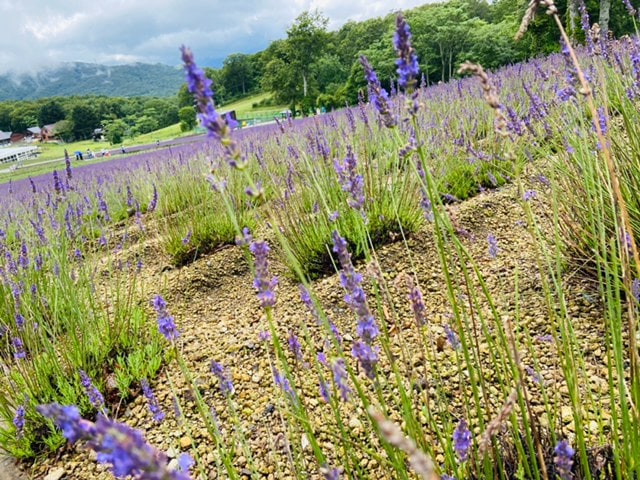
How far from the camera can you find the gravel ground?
1.48 m

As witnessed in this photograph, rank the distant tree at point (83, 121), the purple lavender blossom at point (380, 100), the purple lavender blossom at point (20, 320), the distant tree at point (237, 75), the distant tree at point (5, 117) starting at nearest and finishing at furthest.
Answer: the purple lavender blossom at point (380, 100) < the purple lavender blossom at point (20, 320) < the distant tree at point (83, 121) < the distant tree at point (237, 75) < the distant tree at point (5, 117)

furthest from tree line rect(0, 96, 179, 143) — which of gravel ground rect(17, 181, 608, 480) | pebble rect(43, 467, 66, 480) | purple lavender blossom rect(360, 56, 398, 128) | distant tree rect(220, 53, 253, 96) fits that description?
purple lavender blossom rect(360, 56, 398, 128)

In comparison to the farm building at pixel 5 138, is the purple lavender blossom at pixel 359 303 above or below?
below

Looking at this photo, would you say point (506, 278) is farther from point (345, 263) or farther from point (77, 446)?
point (77, 446)

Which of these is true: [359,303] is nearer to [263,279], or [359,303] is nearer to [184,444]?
[263,279]

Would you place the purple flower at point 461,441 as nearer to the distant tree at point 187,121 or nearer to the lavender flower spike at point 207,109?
the lavender flower spike at point 207,109

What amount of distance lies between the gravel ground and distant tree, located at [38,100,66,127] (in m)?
97.0

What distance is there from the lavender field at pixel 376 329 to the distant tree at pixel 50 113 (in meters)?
96.6

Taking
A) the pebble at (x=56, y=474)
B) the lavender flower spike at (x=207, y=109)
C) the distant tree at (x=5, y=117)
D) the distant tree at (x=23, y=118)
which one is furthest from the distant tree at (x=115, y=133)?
the lavender flower spike at (x=207, y=109)

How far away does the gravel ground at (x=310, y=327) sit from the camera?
1.48m

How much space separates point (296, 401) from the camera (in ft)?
3.49

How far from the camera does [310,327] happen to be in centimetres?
213

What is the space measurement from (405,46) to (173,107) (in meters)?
83.2

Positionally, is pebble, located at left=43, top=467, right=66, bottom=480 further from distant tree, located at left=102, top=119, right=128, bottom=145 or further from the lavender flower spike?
distant tree, located at left=102, top=119, right=128, bottom=145
